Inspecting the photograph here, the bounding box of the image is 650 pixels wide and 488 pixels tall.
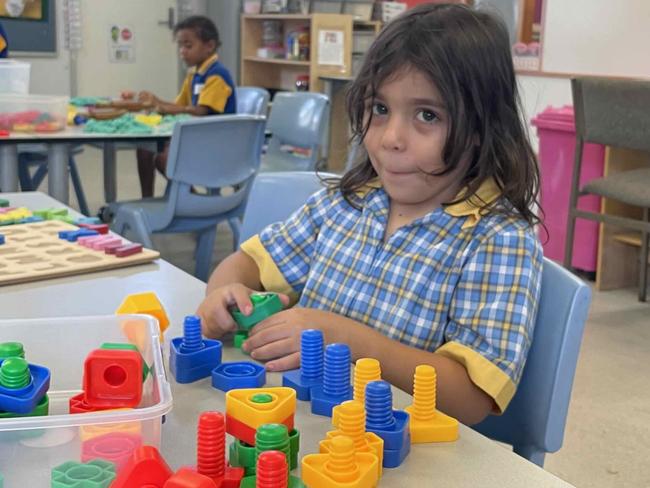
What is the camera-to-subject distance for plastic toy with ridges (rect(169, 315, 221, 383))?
79cm

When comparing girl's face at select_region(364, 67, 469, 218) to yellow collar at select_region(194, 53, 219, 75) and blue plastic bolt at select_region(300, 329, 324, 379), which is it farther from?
yellow collar at select_region(194, 53, 219, 75)

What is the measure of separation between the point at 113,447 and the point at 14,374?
11 cm

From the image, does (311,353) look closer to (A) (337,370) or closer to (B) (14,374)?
(A) (337,370)

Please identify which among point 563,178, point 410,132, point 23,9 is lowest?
point 563,178

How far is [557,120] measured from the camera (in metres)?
3.46

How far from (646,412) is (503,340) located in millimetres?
1470

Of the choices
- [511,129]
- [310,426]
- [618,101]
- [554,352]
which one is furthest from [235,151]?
[310,426]

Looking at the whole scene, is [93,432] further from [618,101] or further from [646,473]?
[618,101]

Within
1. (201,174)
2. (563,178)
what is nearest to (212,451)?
(201,174)

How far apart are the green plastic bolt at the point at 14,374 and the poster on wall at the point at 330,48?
16.6ft

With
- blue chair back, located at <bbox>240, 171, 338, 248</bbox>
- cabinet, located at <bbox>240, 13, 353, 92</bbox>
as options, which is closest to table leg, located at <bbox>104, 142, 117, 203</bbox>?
cabinet, located at <bbox>240, 13, 353, 92</bbox>

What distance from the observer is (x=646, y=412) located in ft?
7.07

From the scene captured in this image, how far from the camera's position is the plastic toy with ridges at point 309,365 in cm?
73

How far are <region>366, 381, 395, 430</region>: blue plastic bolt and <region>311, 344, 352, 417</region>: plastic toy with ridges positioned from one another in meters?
0.07
